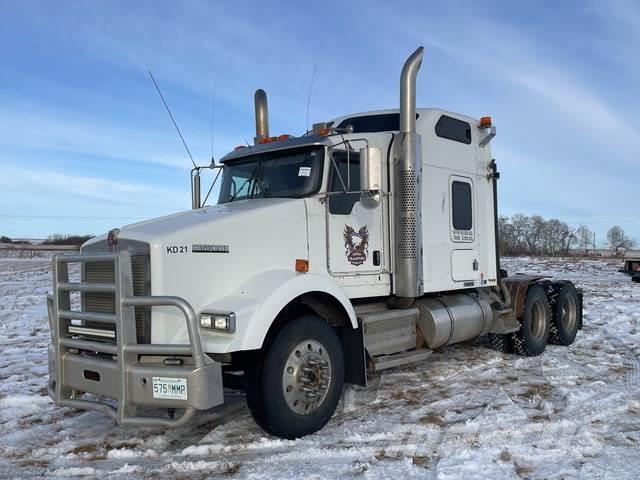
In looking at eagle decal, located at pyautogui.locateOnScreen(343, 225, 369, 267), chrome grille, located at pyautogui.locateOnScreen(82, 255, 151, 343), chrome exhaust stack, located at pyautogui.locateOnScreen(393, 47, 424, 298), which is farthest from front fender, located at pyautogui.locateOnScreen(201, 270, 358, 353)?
chrome exhaust stack, located at pyautogui.locateOnScreen(393, 47, 424, 298)

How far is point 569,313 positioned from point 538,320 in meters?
0.94

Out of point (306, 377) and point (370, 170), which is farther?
point (370, 170)

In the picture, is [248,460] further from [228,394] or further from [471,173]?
[471,173]

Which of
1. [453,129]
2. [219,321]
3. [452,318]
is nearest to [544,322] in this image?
[452,318]

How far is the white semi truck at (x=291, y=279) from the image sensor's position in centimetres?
441

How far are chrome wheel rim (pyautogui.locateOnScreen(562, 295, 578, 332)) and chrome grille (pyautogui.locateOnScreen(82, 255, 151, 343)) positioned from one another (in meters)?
7.71

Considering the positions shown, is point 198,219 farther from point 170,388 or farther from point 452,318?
point 452,318

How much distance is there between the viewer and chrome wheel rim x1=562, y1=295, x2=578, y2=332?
32.7ft

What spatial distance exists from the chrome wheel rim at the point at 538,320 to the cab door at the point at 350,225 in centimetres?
426

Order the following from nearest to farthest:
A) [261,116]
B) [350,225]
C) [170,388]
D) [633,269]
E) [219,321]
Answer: [170,388], [219,321], [350,225], [261,116], [633,269]

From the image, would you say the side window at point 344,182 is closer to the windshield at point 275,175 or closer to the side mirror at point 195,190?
the windshield at point 275,175

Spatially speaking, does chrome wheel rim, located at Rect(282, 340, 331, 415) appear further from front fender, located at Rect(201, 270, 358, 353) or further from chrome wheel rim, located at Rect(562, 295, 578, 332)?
chrome wheel rim, located at Rect(562, 295, 578, 332)

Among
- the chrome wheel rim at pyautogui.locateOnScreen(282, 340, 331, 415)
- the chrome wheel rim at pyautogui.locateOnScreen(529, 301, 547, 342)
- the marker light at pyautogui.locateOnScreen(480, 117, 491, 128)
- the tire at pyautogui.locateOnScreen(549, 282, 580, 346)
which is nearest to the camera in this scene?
the chrome wheel rim at pyautogui.locateOnScreen(282, 340, 331, 415)

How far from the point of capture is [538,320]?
9.53 m
